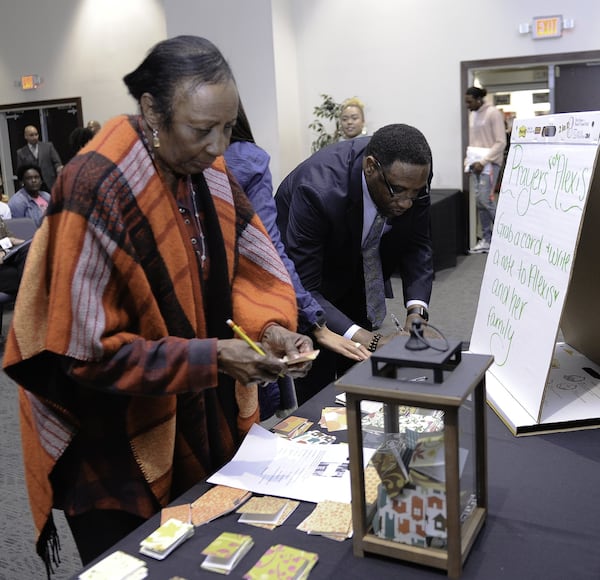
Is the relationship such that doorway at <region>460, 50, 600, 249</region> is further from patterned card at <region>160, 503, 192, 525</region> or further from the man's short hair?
patterned card at <region>160, 503, 192, 525</region>

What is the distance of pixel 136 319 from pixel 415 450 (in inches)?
18.4

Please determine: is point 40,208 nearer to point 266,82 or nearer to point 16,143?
point 266,82

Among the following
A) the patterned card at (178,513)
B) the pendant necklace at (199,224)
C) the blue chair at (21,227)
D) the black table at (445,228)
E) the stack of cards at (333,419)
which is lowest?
the black table at (445,228)

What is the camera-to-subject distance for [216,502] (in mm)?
1062

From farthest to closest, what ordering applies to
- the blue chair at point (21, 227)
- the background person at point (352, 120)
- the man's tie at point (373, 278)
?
1. the background person at point (352, 120)
2. the blue chair at point (21, 227)
3. the man's tie at point (373, 278)

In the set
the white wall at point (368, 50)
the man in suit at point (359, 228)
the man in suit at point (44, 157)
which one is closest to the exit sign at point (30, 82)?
the man in suit at point (44, 157)

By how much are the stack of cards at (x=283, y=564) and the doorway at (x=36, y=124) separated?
935 cm

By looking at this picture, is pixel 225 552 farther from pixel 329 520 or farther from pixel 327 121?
pixel 327 121

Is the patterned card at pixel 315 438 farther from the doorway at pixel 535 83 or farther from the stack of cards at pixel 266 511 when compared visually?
the doorway at pixel 535 83

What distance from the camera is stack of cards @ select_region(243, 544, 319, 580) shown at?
2.85 ft

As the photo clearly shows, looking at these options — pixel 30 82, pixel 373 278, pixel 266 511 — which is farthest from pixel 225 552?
pixel 30 82

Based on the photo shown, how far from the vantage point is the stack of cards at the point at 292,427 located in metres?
1.30

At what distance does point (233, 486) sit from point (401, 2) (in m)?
7.38

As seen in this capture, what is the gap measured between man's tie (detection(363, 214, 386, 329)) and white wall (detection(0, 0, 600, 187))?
585 cm
